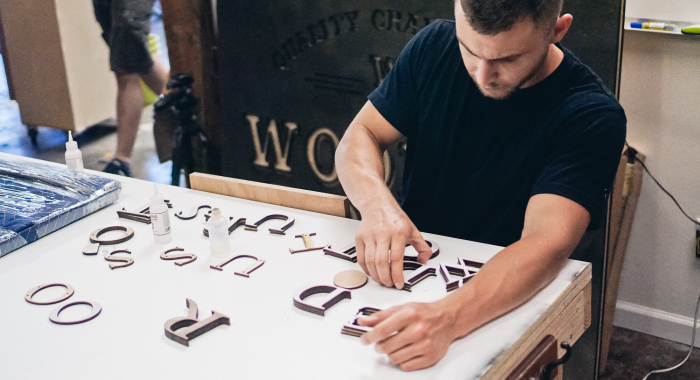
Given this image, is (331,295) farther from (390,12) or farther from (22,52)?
(22,52)

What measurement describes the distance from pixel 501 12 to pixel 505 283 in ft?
1.66

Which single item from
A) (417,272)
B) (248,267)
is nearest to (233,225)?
(248,267)

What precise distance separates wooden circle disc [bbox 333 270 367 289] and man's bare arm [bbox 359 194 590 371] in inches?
8.7

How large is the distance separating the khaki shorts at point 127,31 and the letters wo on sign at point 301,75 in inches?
22.1

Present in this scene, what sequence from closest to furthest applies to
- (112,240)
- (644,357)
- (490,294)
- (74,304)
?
(490,294) → (74,304) → (112,240) → (644,357)

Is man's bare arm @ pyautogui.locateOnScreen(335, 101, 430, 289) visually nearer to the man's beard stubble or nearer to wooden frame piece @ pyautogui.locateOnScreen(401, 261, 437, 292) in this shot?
wooden frame piece @ pyautogui.locateOnScreen(401, 261, 437, 292)

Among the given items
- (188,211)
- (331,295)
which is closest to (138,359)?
(331,295)

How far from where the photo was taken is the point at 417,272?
1.29 metres

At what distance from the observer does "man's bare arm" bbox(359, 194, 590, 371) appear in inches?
39.7

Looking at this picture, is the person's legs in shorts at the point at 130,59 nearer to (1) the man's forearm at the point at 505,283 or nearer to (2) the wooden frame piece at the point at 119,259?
(2) the wooden frame piece at the point at 119,259

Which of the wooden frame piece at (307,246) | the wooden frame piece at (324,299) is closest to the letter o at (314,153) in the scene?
the wooden frame piece at (307,246)

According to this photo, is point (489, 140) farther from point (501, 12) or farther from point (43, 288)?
point (43, 288)

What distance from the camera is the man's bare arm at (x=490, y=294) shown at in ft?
3.31

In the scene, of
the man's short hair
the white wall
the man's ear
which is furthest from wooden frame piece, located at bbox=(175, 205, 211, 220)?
the white wall
